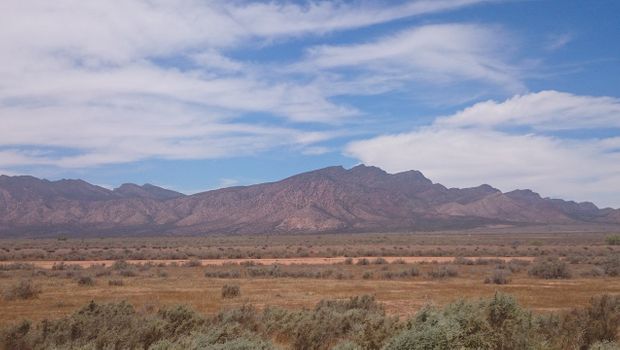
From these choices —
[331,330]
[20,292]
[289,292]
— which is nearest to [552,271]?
[289,292]

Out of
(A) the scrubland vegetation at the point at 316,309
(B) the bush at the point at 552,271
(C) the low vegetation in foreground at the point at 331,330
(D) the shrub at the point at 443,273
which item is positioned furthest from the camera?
(D) the shrub at the point at 443,273

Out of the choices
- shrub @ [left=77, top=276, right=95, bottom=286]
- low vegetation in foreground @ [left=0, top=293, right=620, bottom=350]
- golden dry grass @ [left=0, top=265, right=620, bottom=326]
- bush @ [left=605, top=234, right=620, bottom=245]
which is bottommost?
golden dry grass @ [left=0, top=265, right=620, bottom=326]

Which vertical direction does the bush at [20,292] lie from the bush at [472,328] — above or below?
below

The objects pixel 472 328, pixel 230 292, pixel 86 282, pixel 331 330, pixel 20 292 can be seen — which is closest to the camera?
pixel 472 328

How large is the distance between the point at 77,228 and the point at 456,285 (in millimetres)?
171941

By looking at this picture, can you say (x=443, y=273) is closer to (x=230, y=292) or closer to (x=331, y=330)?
(x=230, y=292)

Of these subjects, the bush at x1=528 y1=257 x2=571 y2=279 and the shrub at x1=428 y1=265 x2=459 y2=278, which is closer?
the bush at x1=528 y1=257 x2=571 y2=279

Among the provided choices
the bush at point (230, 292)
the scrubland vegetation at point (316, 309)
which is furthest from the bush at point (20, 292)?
the bush at point (230, 292)

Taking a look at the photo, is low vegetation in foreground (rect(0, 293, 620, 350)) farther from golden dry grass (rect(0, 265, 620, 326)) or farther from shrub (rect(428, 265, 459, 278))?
shrub (rect(428, 265, 459, 278))

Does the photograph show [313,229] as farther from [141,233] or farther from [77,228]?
[77,228]

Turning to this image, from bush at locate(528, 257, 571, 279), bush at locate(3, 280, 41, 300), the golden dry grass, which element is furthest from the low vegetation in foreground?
bush at locate(528, 257, 571, 279)

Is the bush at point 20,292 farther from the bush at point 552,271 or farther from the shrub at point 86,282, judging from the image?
the bush at point 552,271

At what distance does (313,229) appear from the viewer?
172 metres

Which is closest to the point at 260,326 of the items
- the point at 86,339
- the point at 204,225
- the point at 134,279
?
the point at 86,339
